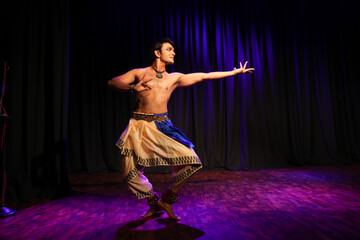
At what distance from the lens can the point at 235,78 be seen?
232 inches

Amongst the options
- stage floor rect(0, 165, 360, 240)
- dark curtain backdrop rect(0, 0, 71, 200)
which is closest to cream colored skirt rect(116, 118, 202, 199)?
stage floor rect(0, 165, 360, 240)

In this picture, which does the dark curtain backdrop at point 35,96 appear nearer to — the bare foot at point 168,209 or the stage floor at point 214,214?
the stage floor at point 214,214

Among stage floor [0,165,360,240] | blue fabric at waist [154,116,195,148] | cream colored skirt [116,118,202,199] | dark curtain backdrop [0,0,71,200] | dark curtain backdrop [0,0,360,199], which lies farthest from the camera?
dark curtain backdrop [0,0,360,199]

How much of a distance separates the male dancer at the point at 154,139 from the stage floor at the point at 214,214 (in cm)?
28

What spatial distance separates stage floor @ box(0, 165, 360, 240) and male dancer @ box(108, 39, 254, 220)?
0.28m

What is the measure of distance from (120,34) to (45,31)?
6.99ft

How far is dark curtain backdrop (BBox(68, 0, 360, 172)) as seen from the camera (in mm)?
5586

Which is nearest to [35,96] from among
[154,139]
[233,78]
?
[154,139]

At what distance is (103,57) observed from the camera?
5617mm

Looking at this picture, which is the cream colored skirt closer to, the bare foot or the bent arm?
the bare foot

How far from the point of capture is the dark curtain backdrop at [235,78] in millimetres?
5586

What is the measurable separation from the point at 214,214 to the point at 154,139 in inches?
35.2

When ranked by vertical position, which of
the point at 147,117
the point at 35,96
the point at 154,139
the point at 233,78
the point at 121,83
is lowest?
the point at 154,139

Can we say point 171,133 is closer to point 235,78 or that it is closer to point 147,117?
point 147,117
